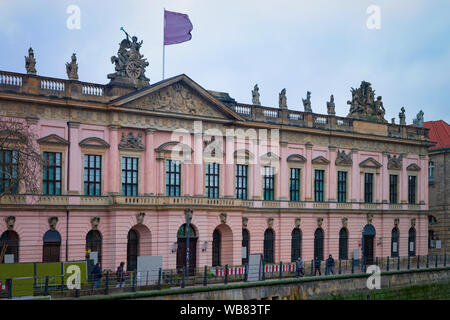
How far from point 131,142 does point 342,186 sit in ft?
64.1

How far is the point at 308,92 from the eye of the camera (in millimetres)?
53812

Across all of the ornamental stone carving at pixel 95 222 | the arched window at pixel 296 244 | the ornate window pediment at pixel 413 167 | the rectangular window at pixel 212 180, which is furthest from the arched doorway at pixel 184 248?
the ornate window pediment at pixel 413 167

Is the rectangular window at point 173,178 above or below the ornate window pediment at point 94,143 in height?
below

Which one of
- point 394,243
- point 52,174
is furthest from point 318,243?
point 52,174

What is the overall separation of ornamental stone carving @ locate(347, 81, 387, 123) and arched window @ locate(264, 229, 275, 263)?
13361 millimetres

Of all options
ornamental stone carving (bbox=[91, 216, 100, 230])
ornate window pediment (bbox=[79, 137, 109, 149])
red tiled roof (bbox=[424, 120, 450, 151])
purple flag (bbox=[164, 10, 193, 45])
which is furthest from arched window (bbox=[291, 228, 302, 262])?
red tiled roof (bbox=[424, 120, 450, 151])

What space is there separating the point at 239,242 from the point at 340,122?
1463 cm

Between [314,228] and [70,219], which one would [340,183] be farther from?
[70,219]

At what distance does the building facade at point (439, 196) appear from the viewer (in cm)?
6425

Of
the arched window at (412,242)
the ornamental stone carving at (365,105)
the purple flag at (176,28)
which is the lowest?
the arched window at (412,242)

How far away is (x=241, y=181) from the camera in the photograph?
163 ft

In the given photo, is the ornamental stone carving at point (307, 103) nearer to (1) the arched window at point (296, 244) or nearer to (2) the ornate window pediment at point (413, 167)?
(1) the arched window at point (296, 244)

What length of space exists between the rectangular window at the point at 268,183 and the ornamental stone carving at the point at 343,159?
6570mm
